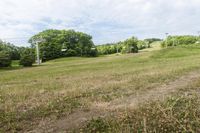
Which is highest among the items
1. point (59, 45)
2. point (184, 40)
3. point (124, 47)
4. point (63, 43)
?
point (184, 40)

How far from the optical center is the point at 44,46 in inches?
3733

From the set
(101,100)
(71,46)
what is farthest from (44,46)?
(101,100)

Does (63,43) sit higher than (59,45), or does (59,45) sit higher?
(63,43)

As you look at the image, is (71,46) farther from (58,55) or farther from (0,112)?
(0,112)

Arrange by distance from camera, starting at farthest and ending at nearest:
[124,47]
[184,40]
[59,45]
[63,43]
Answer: [184,40]
[124,47]
[63,43]
[59,45]

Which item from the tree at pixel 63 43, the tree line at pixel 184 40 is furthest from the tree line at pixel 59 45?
the tree line at pixel 184 40

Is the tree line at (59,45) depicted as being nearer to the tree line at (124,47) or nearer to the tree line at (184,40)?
the tree line at (124,47)

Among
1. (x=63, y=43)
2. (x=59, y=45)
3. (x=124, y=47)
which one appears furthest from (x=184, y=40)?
(x=59, y=45)

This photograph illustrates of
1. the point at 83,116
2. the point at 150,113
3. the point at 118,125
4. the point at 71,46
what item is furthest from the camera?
the point at 71,46

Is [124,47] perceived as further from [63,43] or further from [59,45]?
[59,45]

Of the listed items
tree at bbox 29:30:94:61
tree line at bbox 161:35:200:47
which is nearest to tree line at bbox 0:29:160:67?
tree at bbox 29:30:94:61

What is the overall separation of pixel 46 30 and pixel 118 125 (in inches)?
4215

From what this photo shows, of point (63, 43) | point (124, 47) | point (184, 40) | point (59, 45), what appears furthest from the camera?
point (184, 40)

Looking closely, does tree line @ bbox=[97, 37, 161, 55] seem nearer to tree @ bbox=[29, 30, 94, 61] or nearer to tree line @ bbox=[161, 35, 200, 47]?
tree @ bbox=[29, 30, 94, 61]
